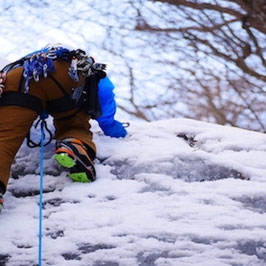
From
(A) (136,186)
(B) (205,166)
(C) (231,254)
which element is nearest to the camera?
(C) (231,254)

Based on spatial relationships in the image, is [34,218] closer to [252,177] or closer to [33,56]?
[33,56]

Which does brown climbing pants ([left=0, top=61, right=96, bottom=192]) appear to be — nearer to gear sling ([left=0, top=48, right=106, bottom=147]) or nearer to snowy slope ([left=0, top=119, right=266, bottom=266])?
gear sling ([left=0, top=48, right=106, bottom=147])

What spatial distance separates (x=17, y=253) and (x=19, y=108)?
2.33 feet

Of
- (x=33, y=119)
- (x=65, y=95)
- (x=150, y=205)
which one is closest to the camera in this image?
(x=150, y=205)

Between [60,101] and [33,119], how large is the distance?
174 millimetres

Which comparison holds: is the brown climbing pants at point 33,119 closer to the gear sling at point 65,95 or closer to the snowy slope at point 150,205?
the gear sling at point 65,95

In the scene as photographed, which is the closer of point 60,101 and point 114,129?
point 60,101

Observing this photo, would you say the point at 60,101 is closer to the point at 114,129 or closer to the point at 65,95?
the point at 65,95

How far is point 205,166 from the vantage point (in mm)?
2223

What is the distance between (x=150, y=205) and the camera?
1895mm

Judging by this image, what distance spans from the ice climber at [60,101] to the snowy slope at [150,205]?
13 centimetres

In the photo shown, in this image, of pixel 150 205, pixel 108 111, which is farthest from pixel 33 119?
pixel 150 205

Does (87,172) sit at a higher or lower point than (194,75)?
higher

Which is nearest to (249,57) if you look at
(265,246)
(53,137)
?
(53,137)
